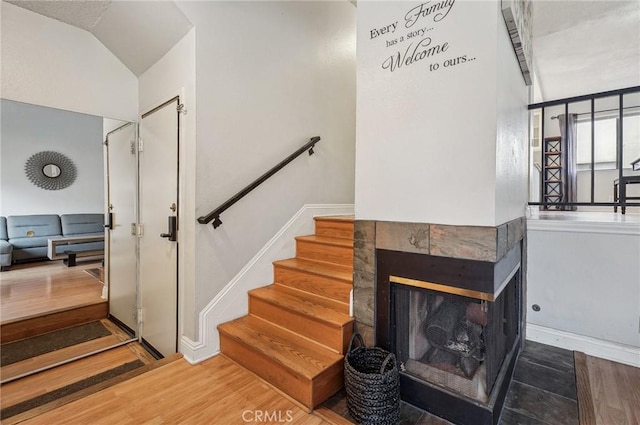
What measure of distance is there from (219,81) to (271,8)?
3.04 ft

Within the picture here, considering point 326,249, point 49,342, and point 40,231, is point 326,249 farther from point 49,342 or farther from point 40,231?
point 40,231

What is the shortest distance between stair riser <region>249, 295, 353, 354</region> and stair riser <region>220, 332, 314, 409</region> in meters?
0.29

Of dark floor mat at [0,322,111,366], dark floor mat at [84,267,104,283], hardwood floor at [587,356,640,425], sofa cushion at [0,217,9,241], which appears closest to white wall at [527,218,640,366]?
hardwood floor at [587,356,640,425]

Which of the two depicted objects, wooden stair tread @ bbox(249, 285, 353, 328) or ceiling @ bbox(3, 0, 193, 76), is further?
ceiling @ bbox(3, 0, 193, 76)

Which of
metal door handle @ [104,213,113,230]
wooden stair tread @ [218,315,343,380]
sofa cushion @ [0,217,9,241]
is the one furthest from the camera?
sofa cushion @ [0,217,9,241]

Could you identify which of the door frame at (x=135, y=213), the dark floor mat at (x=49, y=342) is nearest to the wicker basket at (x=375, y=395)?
the door frame at (x=135, y=213)

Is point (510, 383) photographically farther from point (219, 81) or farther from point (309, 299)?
point (219, 81)

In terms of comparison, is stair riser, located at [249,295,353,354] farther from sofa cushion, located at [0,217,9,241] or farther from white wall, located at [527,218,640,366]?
sofa cushion, located at [0,217,9,241]

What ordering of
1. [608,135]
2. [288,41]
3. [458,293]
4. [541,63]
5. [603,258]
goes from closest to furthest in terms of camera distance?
[458,293] < [603,258] < [288,41] < [541,63] < [608,135]

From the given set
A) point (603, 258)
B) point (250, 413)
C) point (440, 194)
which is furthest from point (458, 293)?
point (603, 258)

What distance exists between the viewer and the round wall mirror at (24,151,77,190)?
4109 millimetres

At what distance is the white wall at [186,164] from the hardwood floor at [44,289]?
172 cm

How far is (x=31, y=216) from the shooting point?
4148mm

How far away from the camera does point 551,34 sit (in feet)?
12.2
